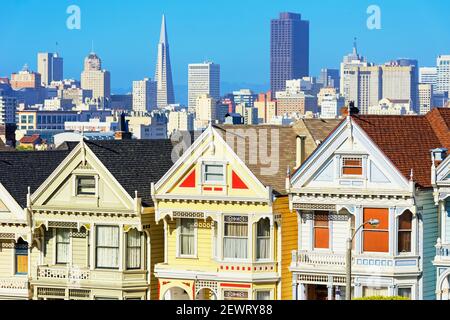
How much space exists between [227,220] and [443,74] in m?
4.61

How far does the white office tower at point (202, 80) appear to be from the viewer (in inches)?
288

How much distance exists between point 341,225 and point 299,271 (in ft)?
2.05

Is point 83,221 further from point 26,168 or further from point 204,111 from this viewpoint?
point 204,111

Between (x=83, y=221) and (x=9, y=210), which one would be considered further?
(x=83, y=221)

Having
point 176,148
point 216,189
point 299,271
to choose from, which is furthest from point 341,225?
point 176,148

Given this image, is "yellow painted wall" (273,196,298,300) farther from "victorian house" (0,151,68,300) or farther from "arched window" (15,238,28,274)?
"arched window" (15,238,28,274)

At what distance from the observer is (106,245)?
38.7ft

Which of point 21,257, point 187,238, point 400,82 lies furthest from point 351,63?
point 21,257

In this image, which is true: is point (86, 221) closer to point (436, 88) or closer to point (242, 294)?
point (242, 294)

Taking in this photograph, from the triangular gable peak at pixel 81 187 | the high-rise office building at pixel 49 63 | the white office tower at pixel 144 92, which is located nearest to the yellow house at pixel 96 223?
the triangular gable peak at pixel 81 187

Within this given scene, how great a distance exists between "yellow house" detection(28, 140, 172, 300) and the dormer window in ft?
2.44

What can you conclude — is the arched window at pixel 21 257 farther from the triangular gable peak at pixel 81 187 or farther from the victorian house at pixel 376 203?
the victorian house at pixel 376 203

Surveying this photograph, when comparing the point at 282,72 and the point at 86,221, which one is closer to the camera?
the point at 282,72

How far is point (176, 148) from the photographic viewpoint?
40.0 ft
